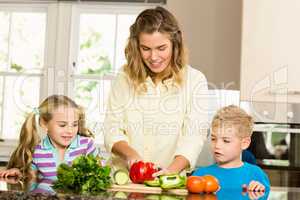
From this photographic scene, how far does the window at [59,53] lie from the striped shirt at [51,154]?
1774 millimetres

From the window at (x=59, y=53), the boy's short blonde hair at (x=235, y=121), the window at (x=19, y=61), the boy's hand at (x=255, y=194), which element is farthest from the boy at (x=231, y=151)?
the window at (x=19, y=61)

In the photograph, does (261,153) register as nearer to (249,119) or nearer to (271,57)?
(271,57)

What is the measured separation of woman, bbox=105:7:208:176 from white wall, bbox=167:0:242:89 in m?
1.42

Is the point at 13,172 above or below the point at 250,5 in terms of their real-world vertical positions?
below

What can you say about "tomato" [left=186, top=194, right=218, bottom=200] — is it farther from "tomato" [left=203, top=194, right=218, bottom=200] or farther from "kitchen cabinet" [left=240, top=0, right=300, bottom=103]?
"kitchen cabinet" [left=240, top=0, right=300, bottom=103]

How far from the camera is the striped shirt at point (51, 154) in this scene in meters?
1.45

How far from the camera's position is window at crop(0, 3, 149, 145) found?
3.49 m

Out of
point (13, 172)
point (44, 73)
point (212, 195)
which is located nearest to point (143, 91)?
point (13, 172)

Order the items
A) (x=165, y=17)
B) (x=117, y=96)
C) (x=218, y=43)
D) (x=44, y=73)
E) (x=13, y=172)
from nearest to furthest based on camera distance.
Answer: (x=13, y=172) → (x=165, y=17) → (x=117, y=96) → (x=218, y=43) → (x=44, y=73)

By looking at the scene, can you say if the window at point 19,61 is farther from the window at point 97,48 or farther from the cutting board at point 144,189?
the cutting board at point 144,189

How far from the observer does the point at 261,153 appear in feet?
8.99

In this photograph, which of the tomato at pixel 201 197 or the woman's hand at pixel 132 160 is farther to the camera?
the woman's hand at pixel 132 160

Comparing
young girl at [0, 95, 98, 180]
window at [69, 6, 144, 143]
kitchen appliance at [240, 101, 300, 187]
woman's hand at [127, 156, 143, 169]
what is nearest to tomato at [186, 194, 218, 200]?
woman's hand at [127, 156, 143, 169]

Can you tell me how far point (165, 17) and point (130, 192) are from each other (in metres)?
0.74
